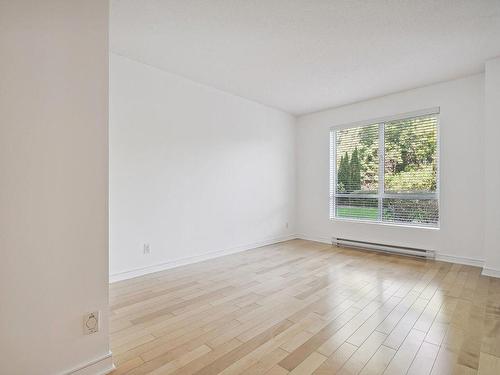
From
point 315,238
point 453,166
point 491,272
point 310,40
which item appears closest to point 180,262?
point 315,238

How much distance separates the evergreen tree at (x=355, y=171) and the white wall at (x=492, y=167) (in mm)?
1872

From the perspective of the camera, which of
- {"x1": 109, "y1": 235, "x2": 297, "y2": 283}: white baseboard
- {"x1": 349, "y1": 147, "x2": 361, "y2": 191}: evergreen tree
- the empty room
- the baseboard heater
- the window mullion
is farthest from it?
{"x1": 349, "y1": 147, "x2": 361, "y2": 191}: evergreen tree

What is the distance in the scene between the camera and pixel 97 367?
153cm

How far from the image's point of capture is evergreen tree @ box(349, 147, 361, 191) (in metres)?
4.98

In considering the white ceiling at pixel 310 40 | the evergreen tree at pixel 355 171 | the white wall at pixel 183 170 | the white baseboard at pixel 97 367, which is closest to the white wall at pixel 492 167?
the white ceiling at pixel 310 40

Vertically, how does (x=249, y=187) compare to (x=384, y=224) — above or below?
above

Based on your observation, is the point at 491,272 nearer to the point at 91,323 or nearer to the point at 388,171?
the point at 388,171

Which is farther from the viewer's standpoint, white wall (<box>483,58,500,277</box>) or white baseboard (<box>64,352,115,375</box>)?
white wall (<box>483,58,500,277</box>)

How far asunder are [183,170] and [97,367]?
257 cm

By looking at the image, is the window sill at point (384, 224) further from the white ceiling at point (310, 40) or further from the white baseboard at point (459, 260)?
the white ceiling at point (310, 40)

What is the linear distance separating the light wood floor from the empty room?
2 cm

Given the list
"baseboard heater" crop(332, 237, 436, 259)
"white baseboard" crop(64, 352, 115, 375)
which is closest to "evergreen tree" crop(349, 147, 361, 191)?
"baseboard heater" crop(332, 237, 436, 259)

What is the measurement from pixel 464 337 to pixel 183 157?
345 centimetres

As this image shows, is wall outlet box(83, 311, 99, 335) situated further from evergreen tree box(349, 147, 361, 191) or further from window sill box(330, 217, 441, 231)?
evergreen tree box(349, 147, 361, 191)
